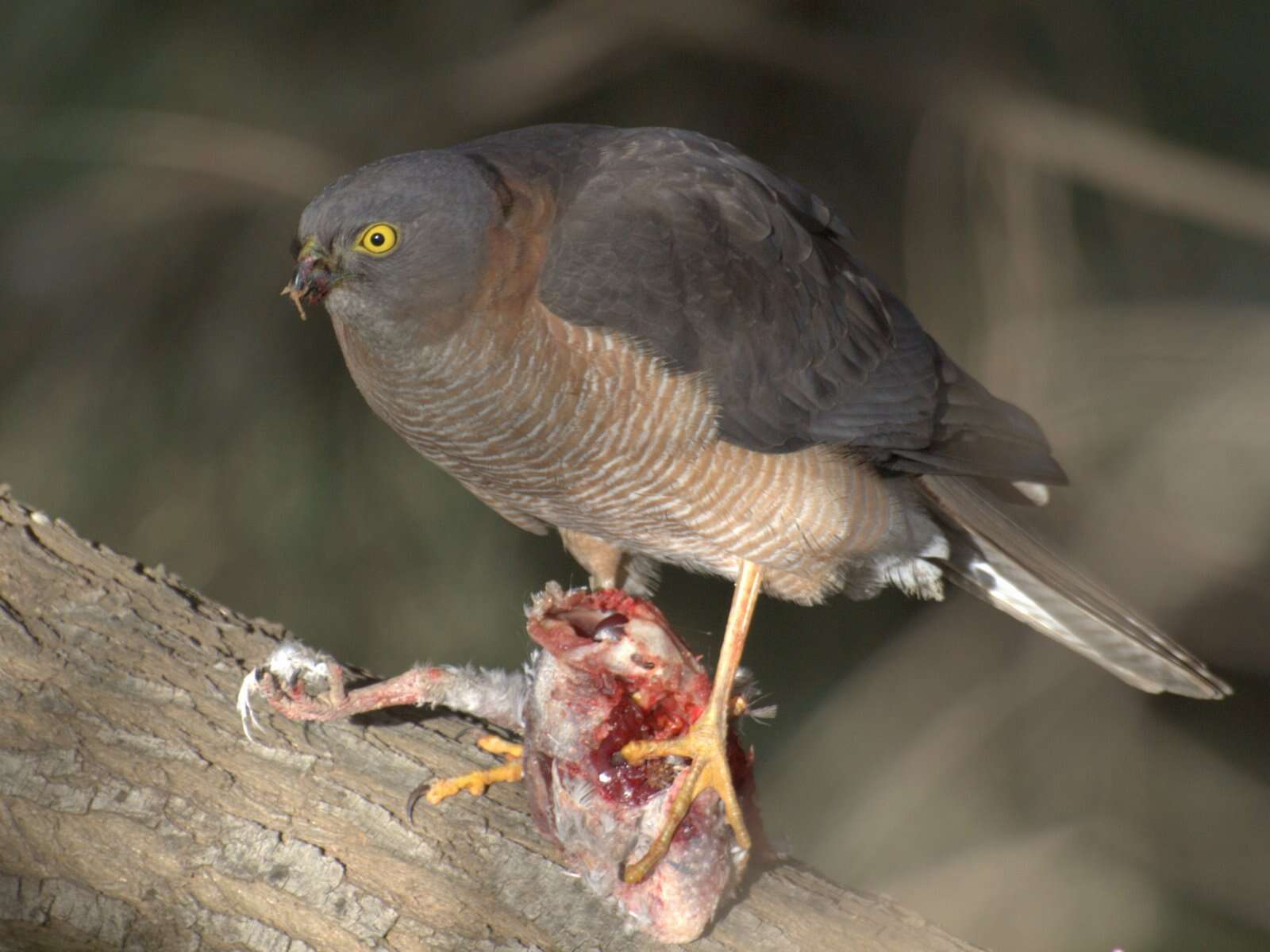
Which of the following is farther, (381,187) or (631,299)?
(631,299)

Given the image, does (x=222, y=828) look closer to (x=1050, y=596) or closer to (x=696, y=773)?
(x=696, y=773)

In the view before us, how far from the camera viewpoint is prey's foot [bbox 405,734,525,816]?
2930 millimetres

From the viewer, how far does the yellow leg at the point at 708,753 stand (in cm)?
284

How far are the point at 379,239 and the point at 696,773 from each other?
1346 mm

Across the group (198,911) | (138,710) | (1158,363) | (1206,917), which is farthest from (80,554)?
(1206,917)

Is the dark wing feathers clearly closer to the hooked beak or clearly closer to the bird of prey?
the bird of prey

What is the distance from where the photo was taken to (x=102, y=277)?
545 centimetres

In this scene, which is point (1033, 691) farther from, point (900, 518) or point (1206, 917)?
point (900, 518)

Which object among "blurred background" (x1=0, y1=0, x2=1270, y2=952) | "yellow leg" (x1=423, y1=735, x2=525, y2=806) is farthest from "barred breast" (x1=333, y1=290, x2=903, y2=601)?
"blurred background" (x1=0, y1=0, x2=1270, y2=952)

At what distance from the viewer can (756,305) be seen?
3.51 metres

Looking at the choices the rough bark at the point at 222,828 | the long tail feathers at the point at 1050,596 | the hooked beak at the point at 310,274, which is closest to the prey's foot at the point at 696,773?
the rough bark at the point at 222,828

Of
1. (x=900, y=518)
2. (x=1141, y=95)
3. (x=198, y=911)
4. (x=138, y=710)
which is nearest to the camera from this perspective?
(x=198, y=911)

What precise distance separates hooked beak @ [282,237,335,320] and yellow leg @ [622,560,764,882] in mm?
1203

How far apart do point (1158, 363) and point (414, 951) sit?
4048mm
